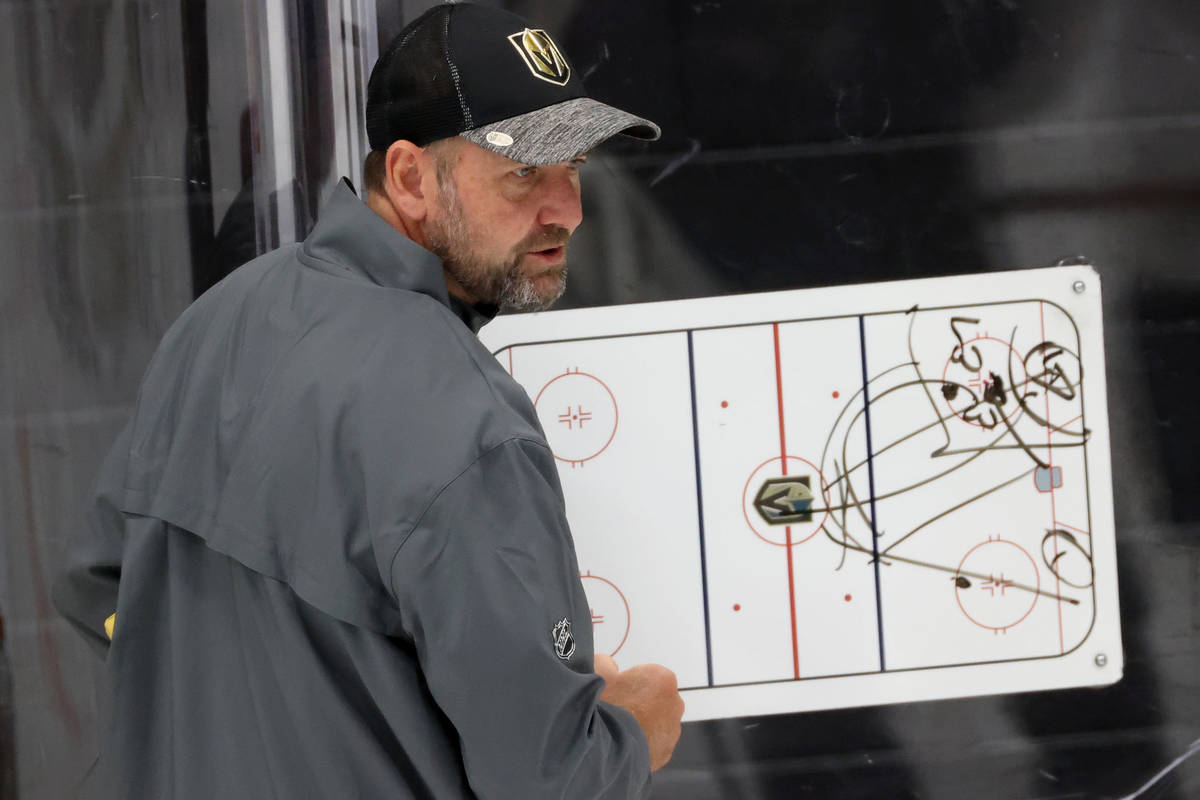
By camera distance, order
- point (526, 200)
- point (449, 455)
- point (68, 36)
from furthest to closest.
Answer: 1. point (68, 36)
2. point (526, 200)
3. point (449, 455)

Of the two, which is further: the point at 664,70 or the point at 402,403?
the point at 664,70

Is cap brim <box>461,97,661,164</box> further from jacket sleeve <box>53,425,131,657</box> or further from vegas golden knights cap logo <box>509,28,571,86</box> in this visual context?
jacket sleeve <box>53,425,131,657</box>

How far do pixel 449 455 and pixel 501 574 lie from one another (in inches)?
2.4

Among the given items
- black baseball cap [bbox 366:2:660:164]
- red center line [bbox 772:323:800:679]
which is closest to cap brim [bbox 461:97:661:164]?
black baseball cap [bbox 366:2:660:164]

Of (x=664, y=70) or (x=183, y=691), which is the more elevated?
(x=664, y=70)

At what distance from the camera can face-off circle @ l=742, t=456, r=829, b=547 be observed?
101cm

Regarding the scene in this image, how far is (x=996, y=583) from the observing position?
3.40ft

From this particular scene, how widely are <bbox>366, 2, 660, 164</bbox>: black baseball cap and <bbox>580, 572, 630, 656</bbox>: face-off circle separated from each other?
476 millimetres

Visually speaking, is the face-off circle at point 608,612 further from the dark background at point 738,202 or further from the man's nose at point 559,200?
the man's nose at point 559,200

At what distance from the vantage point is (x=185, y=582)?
2.04 ft

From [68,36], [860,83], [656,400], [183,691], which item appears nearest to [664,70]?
[860,83]

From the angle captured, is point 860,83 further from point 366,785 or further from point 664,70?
point 366,785

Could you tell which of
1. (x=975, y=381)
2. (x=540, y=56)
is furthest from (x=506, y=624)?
(x=975, y=381)

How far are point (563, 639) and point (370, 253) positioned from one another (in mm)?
233
